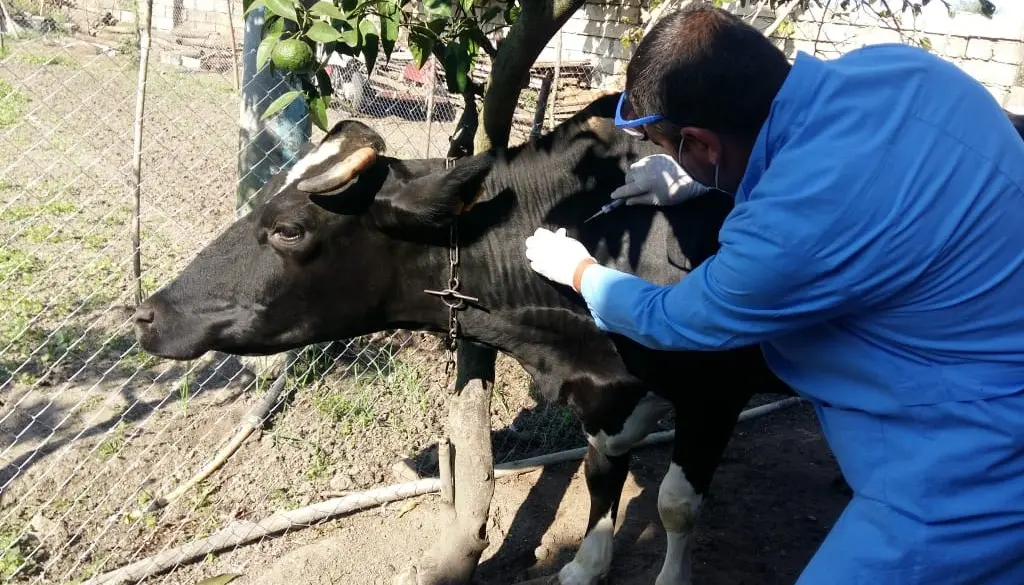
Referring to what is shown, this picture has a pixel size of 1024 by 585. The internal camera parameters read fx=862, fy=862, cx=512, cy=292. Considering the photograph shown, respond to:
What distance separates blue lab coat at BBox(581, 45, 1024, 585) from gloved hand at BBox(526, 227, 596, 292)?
1.87 feet

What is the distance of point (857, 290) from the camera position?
5.81ft

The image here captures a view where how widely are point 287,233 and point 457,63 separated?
825 millimetres

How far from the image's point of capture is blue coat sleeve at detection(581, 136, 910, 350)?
67.4 inches

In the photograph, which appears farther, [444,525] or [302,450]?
[302,450]

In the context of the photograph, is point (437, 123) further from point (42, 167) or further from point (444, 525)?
point (444, 525)

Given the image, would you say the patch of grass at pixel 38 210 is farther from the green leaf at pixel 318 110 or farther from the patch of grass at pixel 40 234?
the green leaf at pixel 318 110

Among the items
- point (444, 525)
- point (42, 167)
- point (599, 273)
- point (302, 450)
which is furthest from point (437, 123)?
point (599, 273)

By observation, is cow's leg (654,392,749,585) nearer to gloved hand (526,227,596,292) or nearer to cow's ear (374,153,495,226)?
gloved hand (526,227,596,292)

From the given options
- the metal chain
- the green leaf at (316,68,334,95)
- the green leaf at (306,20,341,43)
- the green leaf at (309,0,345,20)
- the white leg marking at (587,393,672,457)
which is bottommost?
the white leg marking at (587,393,672,457)

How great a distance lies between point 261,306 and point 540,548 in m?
1.90

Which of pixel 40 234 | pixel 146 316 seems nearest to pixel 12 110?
pixel 40 234

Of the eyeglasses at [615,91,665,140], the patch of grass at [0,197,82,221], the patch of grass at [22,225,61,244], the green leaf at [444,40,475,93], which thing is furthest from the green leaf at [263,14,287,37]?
the patch of grass at [0,197,82,221]

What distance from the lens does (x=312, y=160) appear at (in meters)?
3.01

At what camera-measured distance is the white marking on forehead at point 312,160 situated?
3.00 meters
